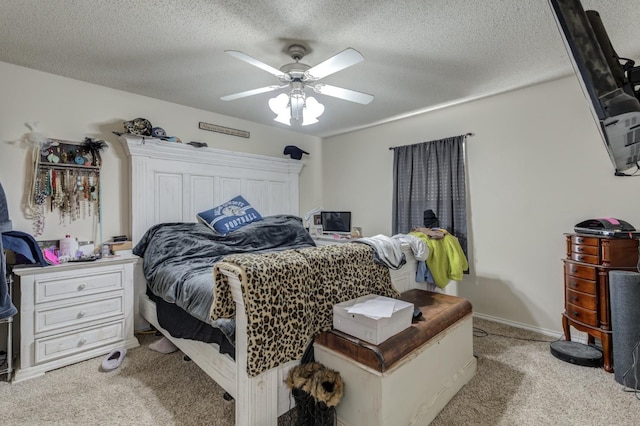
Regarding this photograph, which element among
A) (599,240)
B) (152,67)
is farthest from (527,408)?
(152,67)

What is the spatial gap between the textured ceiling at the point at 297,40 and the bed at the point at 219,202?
755mm

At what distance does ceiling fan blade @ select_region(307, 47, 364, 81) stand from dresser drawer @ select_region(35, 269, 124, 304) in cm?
233

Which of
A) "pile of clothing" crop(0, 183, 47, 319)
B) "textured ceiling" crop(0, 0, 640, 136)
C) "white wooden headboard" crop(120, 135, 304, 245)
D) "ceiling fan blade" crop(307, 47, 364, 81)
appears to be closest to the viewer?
"ceiling fan blade" crop(307, 47, 364, 81)

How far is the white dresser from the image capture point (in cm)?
215

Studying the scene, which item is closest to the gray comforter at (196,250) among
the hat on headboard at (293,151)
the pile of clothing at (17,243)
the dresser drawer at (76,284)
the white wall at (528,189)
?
the dresser drawer at (76,284)

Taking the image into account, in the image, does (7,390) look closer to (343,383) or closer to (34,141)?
(34,141)

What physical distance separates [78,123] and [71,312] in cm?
172

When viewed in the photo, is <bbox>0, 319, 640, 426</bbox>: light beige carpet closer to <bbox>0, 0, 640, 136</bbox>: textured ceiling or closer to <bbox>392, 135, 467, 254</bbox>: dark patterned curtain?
<bbox>392, 135, 467, 254</bbox>: dark patterned curtain

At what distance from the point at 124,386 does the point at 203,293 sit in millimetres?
973

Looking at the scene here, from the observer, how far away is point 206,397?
188cm

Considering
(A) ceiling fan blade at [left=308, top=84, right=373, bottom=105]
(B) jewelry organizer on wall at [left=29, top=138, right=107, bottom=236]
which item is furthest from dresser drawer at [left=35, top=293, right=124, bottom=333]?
(A) ceiling fan blade at [left=308, top=84, right=373, bottom=105]

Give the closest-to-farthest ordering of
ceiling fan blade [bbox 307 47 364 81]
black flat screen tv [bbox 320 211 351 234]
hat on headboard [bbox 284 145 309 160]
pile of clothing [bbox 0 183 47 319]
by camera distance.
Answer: ceiling fan blade [bbox 307 47 364 81], pile of clothing [bbox 0 183 47 319], black flat screen tv [bbox 320 211 351 234], hat on headboard [bbox 284 145 309 160]

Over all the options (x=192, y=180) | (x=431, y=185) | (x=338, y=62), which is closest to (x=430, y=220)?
(x=431, y=185)

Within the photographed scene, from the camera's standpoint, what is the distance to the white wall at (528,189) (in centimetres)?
259
